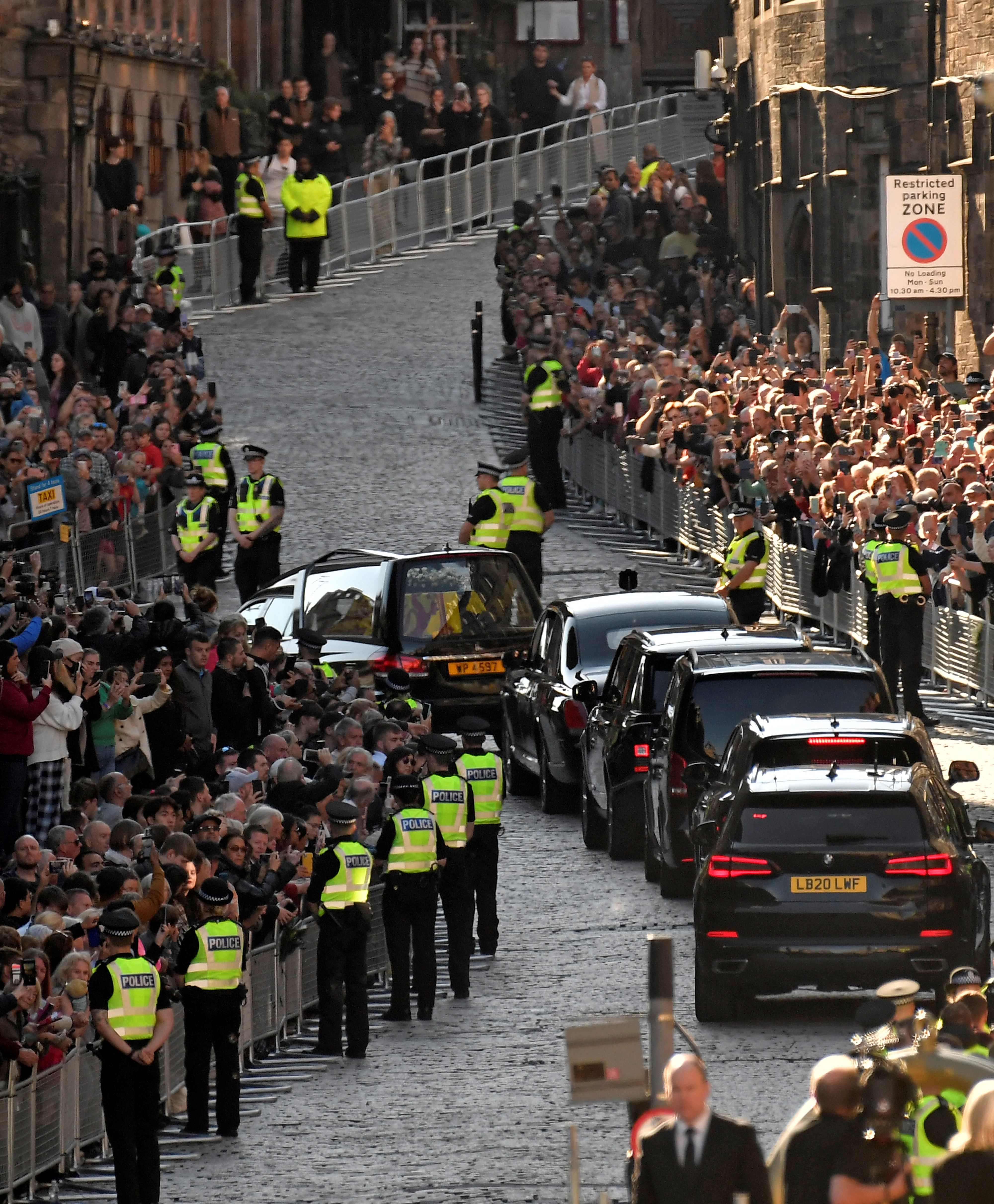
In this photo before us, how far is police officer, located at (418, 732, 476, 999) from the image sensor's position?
703 inches

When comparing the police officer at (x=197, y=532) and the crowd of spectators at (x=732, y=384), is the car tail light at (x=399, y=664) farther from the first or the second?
the police officer at (x=197, y=532)

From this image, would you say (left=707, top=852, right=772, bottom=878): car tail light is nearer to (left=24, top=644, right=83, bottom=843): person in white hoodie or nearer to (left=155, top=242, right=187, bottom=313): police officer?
(left=24, top=644, right=83, bottom=843): person in white hoodie

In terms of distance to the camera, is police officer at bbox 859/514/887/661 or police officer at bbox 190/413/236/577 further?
police officer at bbox 190/413/236/577

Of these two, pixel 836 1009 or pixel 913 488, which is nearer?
pixel 836 1009

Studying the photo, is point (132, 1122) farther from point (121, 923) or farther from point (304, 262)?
point (304, 262)

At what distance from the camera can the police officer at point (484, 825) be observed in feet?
61.8

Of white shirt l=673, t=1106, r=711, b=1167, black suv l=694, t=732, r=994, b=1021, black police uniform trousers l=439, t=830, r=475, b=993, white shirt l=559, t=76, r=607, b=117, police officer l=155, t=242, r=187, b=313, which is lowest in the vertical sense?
black police uniform trousers l=439, t=830, r=475, b=993

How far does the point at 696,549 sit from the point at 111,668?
12687mm

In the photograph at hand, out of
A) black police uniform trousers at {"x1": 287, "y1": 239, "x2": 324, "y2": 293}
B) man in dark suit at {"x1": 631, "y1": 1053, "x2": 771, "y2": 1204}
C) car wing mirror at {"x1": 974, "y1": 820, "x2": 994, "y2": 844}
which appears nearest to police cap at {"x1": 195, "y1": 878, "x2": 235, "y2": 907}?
car wing mirror at {"x1": 974, "y1": 820, "x2": 994, "y2": 844}

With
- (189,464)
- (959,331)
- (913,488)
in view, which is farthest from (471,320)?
(913,488)

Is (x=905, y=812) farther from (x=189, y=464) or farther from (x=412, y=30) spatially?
(x=412, y=30)

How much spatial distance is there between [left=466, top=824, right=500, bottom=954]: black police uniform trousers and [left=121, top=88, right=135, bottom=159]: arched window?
101 ft

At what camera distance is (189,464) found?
113 feet

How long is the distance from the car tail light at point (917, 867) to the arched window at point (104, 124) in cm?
3304
